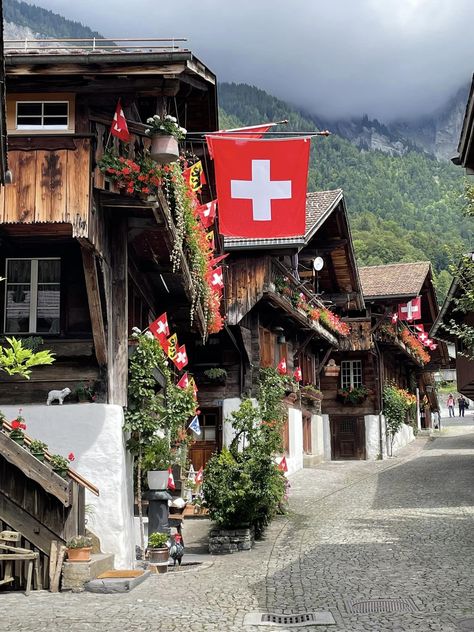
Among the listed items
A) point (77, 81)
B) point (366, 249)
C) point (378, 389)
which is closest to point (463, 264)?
point (77, 81)

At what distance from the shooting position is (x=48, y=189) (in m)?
11.7

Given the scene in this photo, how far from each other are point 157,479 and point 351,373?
22457 millimetres

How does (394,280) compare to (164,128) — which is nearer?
(164,128)

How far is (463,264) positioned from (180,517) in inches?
273

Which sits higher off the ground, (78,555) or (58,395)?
(58,395)

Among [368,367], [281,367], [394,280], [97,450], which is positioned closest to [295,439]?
[281,367]

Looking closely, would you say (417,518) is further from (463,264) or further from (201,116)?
(201,116)

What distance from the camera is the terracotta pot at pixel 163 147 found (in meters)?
11.7

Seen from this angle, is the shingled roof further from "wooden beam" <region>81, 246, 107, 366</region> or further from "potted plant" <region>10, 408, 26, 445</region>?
"potted plant" <region>10, 408, 26, 445</region>

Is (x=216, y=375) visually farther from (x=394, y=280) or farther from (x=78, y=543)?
(x=394, y=280)

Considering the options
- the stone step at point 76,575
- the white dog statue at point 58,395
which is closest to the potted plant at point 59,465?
the stone step at point 76,575

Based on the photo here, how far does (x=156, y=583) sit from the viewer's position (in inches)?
477

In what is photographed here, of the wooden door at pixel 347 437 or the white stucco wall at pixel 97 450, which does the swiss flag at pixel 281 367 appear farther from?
the white stucco wall at pixel 97 450

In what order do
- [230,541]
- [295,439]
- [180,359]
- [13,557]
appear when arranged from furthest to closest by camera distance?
[295,439] < [180,359] < [230,541] < [13,557]
